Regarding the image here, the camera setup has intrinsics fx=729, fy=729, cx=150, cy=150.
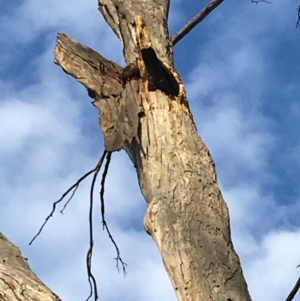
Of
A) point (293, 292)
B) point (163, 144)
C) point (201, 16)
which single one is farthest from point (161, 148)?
point (201, 16)

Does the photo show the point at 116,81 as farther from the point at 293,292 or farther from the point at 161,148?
the point at 293,292

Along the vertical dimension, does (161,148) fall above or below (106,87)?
below

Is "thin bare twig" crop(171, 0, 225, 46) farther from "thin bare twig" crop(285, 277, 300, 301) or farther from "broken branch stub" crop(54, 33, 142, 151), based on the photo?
"thin bare twig" crop(285, 277, 300, 301)

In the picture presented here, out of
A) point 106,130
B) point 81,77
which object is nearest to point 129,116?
point 106,130

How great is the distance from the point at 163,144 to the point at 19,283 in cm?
80

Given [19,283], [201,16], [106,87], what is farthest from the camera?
[201,16]

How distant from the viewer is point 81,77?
326 centimetres

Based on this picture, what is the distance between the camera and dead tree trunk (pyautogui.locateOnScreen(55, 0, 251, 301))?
259 cm

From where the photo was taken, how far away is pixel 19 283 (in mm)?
2697

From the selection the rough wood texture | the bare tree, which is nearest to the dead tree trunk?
the bare tree

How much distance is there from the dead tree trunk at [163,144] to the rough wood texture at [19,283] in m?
0.46

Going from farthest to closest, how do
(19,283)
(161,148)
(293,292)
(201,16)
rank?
1. (201,16)
2. (161,148)
3. (293,292)
4. (19,283)

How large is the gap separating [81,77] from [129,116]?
0.34m

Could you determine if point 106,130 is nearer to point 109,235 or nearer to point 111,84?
point 111,84
